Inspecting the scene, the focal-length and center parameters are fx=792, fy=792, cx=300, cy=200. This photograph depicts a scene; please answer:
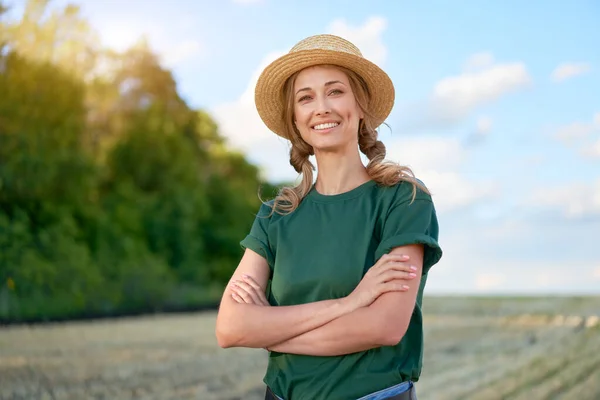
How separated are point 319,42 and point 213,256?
1824 centimetres

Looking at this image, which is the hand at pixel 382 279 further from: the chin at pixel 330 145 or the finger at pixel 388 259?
the chin at pixel 330 145

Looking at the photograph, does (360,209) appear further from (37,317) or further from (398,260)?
(37,317)

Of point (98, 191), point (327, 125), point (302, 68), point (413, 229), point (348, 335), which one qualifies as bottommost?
point (348, 335)

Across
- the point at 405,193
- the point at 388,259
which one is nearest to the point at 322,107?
the point at 405,193

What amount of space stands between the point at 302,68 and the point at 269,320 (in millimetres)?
585

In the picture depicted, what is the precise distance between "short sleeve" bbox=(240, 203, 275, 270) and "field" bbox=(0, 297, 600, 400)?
3102mm

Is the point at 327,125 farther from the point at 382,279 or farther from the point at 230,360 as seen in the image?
the point at 230,360

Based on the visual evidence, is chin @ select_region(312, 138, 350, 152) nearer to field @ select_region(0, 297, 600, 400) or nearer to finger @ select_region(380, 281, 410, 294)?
finger @ select_region(380, 281, 410, 294)

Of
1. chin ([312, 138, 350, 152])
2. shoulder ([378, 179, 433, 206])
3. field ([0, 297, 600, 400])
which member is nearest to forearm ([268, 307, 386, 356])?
shoulder ([378, 179, 433, 206])

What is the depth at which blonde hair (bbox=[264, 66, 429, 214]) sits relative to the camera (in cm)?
172

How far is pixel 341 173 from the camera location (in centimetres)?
177

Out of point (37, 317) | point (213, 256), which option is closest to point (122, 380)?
point (37, 317)

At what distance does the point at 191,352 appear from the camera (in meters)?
7.49

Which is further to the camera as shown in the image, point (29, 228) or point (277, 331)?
point (29, 228)
